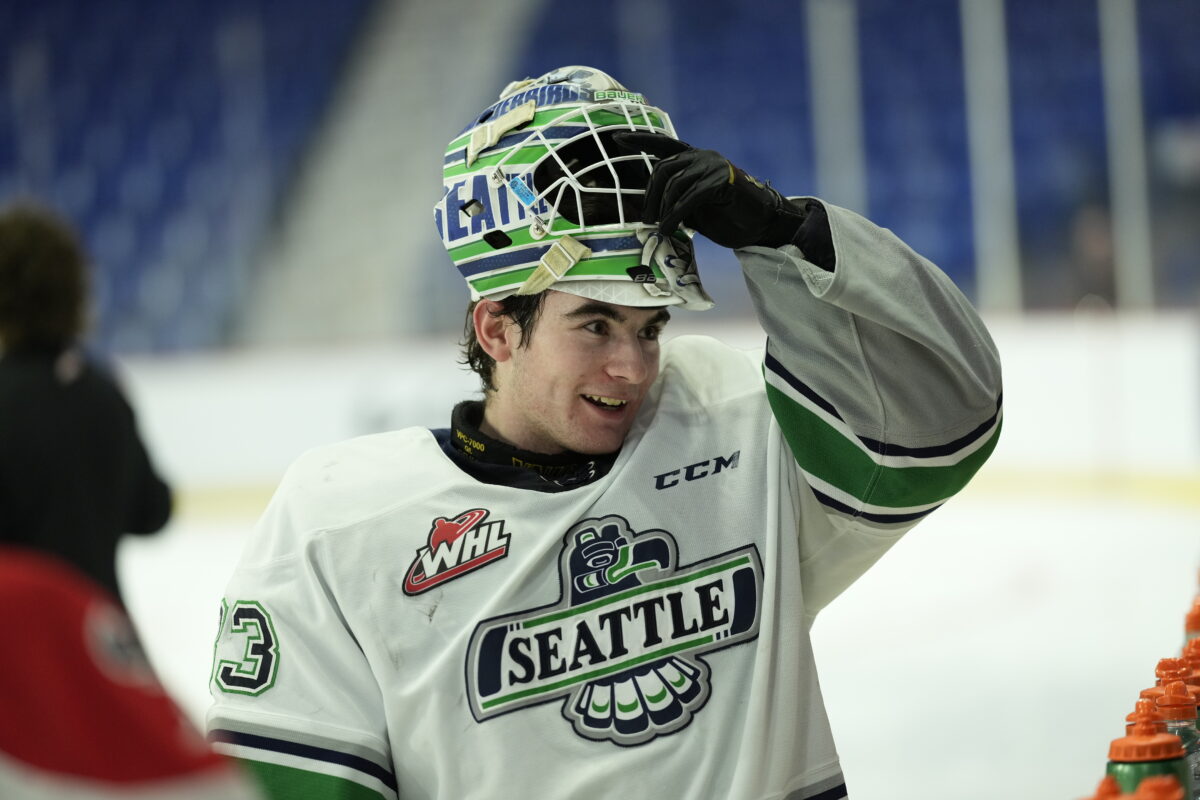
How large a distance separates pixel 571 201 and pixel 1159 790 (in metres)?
0.80

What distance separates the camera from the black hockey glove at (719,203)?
130 centimetres

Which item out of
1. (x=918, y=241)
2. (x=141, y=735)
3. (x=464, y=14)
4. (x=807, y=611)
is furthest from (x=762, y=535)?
(x=464, y=14)

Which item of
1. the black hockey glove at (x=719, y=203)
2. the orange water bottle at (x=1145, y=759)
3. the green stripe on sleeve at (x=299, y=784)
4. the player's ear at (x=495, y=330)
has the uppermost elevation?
the black hockey glove at (x=719, y=203)

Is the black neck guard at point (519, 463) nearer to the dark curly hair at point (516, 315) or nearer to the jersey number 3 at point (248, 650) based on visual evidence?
the dark curly hair at point (516, 315)

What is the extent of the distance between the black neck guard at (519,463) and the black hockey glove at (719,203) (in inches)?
11.5

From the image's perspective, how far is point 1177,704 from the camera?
1.05m

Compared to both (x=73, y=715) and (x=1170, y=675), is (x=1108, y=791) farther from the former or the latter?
(x=73, y=715)

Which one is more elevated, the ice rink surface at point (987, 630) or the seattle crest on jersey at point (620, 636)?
the seattle crest on jersey at point (620, 636)

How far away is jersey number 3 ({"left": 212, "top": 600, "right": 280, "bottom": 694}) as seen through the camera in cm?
141

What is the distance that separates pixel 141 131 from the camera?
815 cm

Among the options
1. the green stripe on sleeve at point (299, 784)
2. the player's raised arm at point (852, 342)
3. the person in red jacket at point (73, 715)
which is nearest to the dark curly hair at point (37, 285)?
the green stripe on sleeve at point (299, 784)

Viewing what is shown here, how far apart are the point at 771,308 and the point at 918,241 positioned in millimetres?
5652

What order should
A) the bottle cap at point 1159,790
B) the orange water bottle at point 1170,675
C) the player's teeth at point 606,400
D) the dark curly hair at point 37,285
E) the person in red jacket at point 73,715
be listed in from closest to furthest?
the person in red jacket at point 73,715, the bottle cap at point 1159,790, the orange water bottle at point 1170,675, the player's teeth at point 606,400, the dark curly hair at point 37,285

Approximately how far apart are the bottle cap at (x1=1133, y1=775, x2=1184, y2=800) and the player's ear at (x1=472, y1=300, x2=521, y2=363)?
87 centimetres
